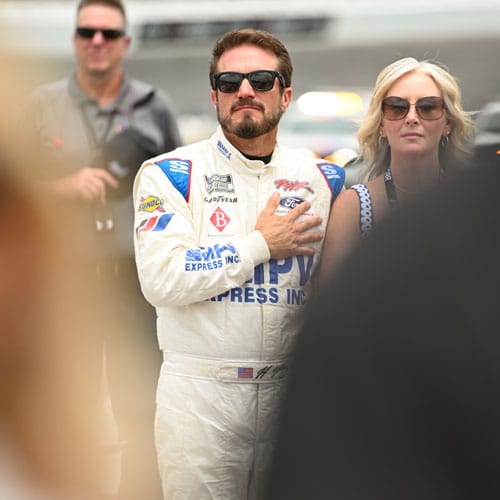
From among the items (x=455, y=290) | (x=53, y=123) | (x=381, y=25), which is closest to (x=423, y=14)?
(x=381, y=25)

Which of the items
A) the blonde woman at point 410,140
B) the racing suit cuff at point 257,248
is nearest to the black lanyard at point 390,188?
the blonde woman at point 410,140

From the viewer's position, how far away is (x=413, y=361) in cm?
97

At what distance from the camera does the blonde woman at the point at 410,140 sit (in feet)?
8.86

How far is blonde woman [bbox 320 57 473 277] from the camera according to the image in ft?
8.86

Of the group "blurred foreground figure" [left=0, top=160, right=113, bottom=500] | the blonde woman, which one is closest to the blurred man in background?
the blonde woman

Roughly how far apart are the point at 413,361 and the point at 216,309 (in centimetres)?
173

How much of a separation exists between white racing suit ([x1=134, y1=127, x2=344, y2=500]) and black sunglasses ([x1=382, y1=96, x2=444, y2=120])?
0.36m

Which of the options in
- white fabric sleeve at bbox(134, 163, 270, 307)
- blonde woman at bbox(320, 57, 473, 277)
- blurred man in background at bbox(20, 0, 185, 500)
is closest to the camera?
white fabric sleeve at bbox(134, 163, 270, 307)

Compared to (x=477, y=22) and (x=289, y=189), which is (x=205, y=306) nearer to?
(x=289, y=189)

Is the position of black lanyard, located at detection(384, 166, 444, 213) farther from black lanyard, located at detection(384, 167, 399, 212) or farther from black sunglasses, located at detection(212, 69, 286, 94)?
black sunglasses, located at detection(212, 69, 286, 94)

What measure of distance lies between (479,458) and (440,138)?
1875mm

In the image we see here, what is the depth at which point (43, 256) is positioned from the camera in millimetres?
871

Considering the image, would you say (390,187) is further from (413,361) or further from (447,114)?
(413,361)

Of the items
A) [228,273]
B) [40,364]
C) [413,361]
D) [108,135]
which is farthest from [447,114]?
[40,364]
